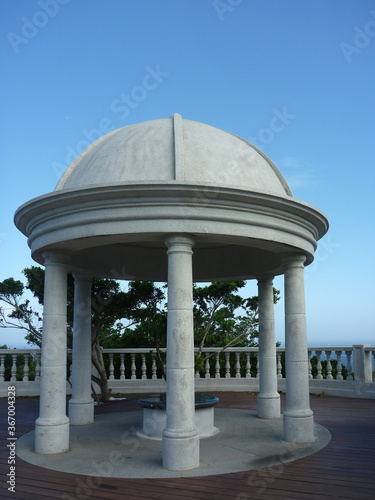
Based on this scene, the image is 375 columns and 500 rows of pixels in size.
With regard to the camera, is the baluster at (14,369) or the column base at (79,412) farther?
the baluster at (14,369)

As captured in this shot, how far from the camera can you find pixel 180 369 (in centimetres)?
789

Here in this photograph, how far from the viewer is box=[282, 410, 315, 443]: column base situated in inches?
369

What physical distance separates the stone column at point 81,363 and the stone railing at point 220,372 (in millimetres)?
5502

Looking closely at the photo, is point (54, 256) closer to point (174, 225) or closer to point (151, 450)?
point (174, 225)

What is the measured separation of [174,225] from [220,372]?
12.9 m

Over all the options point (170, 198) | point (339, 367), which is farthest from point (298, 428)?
point (339, 367)

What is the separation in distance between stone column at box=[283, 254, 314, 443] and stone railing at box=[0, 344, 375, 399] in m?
6.93

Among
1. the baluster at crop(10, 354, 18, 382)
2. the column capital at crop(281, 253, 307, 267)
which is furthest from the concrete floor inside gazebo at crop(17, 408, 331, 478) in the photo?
the baluster at crop(10, 354, 18, 382)

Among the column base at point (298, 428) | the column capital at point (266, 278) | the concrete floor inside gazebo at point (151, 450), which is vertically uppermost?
the column capital at point (266, 278)

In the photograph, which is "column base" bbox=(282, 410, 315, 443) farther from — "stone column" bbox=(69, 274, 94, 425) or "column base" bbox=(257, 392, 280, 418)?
"stone column" bbox=(69, 274, 94, 425)

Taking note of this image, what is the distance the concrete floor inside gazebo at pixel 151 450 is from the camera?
25.2 ft

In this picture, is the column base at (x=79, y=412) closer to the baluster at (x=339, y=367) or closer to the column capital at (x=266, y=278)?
the column capital at (x=266, y=278)

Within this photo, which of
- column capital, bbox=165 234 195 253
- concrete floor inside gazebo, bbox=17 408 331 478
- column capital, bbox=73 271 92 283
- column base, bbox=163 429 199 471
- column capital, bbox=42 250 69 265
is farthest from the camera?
column capital, bbox=73 271 92 283

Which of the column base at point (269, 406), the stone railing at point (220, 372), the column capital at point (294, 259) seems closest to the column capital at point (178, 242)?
the column capital at point (294, 259)
